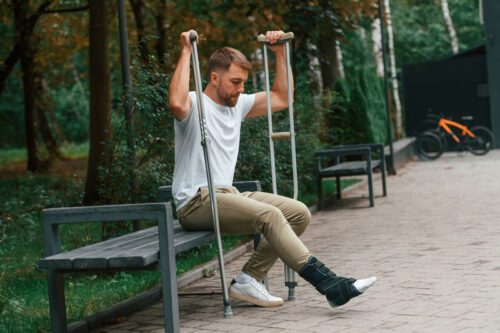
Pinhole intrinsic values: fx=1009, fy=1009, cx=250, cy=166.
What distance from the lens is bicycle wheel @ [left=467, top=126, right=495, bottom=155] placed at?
24922 millimetres

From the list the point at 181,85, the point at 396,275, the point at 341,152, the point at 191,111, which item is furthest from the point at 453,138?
the point at 181,85

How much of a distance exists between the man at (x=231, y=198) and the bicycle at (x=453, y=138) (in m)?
17.8

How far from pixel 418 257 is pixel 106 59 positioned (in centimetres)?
788

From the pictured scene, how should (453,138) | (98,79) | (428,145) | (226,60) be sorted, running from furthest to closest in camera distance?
(453,138) < (428,145) < (98,79) < (226,60)

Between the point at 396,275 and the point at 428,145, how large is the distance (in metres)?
17.0

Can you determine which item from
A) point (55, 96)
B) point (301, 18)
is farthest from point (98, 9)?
point (55, 96)

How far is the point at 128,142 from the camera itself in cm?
913

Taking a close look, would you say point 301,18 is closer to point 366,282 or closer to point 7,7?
point 7,7

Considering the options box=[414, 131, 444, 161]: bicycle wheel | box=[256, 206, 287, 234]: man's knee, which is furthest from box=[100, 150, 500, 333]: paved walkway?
box=[414, 131, 444, 161]: bicycle wheel

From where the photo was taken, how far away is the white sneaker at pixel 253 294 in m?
6.86

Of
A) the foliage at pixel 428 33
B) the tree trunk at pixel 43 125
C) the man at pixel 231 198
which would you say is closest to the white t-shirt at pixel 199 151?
the man at pixel 231 198

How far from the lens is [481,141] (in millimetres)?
25000

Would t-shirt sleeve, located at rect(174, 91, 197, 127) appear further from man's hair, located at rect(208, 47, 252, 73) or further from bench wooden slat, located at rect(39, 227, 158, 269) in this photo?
bench wooden slat, located at rect(39, 227, 158, 269)

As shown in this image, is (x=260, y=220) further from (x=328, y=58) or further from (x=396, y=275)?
(x=328, y=58)
